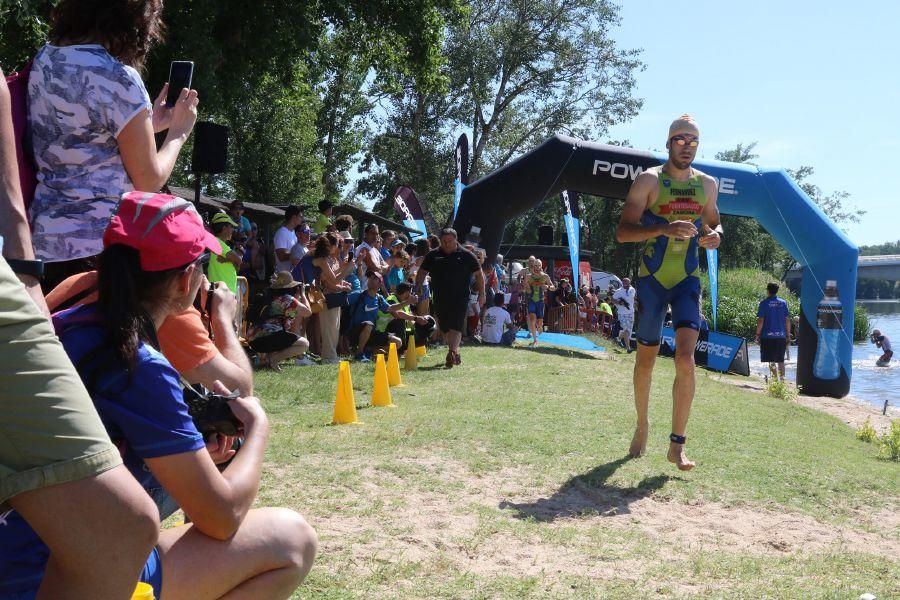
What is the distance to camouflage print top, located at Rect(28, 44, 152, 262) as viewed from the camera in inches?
123

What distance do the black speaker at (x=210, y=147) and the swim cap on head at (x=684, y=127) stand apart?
4639mm

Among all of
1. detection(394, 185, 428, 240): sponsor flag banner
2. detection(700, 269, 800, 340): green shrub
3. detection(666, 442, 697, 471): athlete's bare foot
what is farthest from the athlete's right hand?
detection(700, 269, 800, 340): green shrub

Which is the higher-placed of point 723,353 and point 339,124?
point 339,124

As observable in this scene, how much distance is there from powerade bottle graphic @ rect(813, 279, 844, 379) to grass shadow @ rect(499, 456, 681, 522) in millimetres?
11143

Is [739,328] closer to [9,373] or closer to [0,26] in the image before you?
[0,26]

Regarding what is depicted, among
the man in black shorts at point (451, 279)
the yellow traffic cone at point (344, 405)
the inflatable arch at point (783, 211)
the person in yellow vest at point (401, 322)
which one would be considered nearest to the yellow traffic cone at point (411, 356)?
the person in yellow vest at point (401, 322)

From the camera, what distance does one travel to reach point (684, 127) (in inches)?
254

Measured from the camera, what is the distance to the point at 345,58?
21.8 meters

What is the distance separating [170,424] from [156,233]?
1.50 ft

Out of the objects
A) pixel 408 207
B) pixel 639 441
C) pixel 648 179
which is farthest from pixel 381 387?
pixel 408 207

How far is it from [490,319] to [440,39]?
680 cm

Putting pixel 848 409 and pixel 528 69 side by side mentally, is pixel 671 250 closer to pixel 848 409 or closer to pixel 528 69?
pixel 848 409

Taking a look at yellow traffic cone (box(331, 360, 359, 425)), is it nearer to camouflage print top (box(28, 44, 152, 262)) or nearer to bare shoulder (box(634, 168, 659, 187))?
bare shoulder (box(634, 168, 659, 187))

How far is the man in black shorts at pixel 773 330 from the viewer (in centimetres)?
1788
